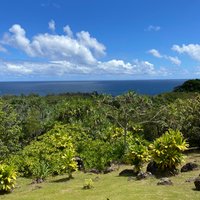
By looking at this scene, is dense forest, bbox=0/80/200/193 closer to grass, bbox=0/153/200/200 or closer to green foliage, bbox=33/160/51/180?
green foliage, bbox=33/160/51/180

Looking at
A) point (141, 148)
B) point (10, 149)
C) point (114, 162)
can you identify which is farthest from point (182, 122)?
point (10, 149)

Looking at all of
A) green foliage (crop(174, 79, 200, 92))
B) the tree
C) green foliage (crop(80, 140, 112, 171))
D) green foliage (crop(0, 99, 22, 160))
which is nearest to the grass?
green foliage (crop(80, 140, 112, 171))

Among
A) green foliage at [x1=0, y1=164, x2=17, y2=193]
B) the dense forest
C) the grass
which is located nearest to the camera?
the grass

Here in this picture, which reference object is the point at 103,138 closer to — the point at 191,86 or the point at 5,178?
the point at 5,178

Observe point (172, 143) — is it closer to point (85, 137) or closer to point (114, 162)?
point (114, 162)

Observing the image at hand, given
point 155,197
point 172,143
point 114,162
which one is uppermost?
point 172,143

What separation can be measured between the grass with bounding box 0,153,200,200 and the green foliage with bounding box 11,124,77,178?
176cm

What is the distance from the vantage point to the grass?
42.7 ft

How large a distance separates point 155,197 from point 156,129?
2066cm

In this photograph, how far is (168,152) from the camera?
53.7 ft

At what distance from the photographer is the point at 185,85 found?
10669 centimetres

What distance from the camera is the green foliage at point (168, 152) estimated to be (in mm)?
16344

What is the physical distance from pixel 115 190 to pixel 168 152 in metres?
3.42

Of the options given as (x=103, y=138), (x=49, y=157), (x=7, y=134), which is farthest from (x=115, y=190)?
(x=103, y=138)
